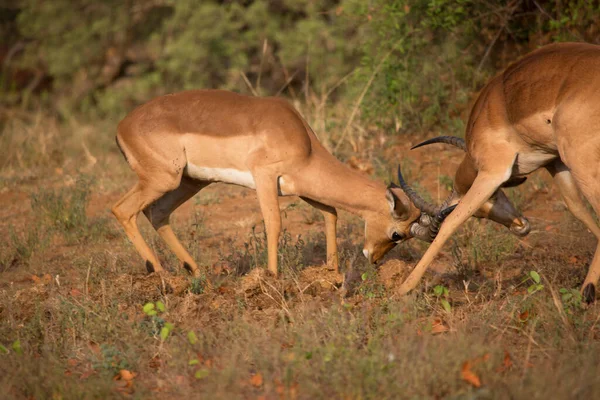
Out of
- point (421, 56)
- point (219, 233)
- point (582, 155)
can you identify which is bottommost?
point (219, 233)

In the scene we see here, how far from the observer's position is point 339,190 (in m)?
6.52

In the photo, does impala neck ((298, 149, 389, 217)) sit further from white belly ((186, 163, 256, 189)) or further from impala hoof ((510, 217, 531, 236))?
impala hoof ((510, 217, 531, 236))

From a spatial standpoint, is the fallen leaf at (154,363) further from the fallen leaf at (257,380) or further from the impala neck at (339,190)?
the impala neck at (339,190)

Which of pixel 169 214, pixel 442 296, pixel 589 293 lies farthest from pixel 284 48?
pixel 589 293

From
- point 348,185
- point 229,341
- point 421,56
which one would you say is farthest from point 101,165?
point 229,341

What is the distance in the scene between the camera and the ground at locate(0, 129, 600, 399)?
4.34 metres

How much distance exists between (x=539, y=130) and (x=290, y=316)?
2282 millimetres

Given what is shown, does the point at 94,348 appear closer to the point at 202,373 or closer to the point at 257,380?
the point at 202,373

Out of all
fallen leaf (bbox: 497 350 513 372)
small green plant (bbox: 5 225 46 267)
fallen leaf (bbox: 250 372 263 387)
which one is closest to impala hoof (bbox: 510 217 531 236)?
fallen leaf (bbox: 497 350 513 372)

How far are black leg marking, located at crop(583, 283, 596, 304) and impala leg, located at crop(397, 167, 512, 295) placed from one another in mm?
1003

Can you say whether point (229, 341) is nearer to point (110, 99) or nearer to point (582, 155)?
point (582, 155)

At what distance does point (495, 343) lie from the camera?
484 cm

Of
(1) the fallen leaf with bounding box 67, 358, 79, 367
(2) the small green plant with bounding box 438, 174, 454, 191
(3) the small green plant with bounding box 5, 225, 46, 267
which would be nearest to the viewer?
(1) the fallen leaf with bounding box 67, 358, 79, 367

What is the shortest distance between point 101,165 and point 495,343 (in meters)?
7.85
